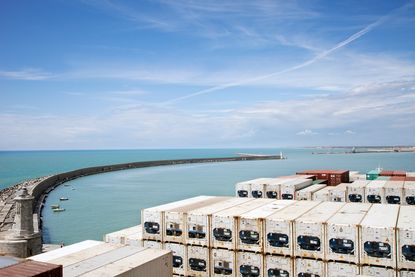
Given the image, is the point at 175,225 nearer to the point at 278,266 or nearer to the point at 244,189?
the point at 278,266

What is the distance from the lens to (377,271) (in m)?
14.8

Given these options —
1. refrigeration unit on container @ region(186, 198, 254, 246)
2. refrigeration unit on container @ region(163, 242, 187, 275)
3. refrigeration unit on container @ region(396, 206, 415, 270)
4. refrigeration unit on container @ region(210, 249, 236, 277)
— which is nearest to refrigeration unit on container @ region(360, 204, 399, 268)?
refrigeration unit on container @ region(396, 206, 415, 270)

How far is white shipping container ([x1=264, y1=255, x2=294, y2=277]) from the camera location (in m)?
16.1

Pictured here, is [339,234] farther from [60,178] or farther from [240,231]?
[60,178]

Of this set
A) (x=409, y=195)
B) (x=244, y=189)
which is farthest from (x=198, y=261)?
(x=409, y=195)

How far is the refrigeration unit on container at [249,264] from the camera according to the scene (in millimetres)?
16578

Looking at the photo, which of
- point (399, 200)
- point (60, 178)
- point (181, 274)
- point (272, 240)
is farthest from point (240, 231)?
point (60, 178)

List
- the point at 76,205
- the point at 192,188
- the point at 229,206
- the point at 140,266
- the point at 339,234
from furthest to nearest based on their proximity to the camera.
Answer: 1. the point at 192,188
2. the point at 76,205
3. the point at 229,206
4. the point at 339,234
5. the point at 140,266

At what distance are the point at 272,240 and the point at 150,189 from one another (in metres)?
70.2

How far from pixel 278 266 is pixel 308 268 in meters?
1.25

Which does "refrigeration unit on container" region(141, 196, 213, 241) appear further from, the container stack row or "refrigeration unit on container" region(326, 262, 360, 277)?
"refrigeration unit on container" region(326, 262, 360, 277)

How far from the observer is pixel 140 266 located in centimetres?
1378

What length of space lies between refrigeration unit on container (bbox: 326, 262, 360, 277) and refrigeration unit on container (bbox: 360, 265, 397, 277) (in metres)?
0.27

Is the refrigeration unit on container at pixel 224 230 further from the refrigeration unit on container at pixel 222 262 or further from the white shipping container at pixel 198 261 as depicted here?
the white shipping container at pixel 198 261
